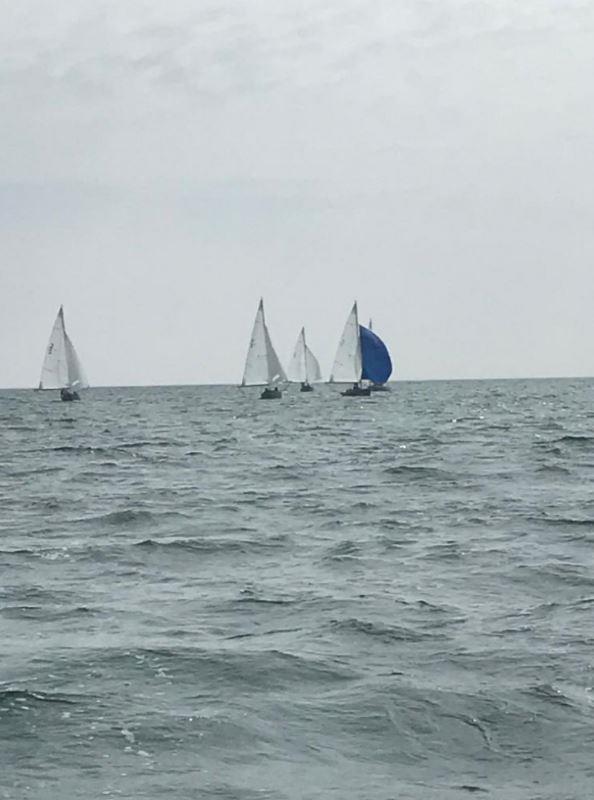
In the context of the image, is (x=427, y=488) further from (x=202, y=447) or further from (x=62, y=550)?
(x=202, y=447)

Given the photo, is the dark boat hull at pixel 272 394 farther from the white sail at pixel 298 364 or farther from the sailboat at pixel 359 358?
the white sail at pixel 298 364

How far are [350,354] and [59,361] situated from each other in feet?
78.6

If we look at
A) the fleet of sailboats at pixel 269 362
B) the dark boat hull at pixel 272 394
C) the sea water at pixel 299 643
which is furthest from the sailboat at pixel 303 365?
the sea water at pixel 299 643

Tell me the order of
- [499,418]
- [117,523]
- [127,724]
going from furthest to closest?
[499,418]
[117,523]
[127,724]

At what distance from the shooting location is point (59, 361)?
9431 centimetres

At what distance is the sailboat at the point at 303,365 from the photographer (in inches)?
4328

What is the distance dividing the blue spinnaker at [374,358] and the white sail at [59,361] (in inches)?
949

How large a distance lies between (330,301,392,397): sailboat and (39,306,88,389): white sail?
21.6 m

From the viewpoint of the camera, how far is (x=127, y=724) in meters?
8.41

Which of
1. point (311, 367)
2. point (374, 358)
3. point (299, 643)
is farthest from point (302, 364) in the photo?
point (299, 643)

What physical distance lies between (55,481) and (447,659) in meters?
18.8

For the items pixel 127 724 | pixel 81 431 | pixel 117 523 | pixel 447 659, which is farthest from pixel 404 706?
pixel 81 431

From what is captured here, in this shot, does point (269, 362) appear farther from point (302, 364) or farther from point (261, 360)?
point (302, 364)

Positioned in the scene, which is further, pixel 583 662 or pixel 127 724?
pixel 583 662
